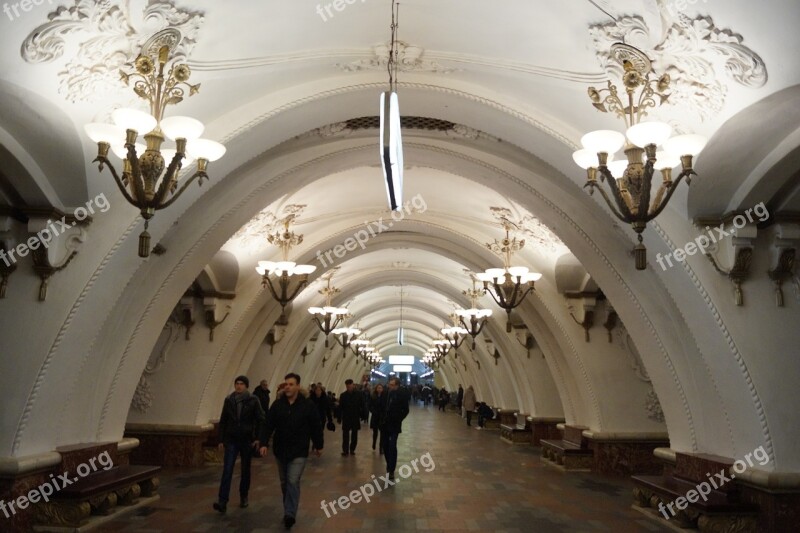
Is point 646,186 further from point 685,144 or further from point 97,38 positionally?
point 97,38

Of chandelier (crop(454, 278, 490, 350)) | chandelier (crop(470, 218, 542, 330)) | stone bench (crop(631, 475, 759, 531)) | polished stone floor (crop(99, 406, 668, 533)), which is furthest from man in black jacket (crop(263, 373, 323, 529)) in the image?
chandelier (crop(454, 278, 490, 350))


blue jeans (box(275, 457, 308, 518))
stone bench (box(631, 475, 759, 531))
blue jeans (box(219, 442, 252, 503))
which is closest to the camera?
stone bench (box(631, 475, 759, 531))

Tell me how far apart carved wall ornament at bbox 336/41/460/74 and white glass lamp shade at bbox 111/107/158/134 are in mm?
1866

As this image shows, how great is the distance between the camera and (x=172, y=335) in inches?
365

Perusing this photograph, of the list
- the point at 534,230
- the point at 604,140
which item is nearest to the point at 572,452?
the point at 534,230

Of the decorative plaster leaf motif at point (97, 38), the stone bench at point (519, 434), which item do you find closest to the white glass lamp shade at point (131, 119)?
the decorative plaster leaf motif at point (97, 38)

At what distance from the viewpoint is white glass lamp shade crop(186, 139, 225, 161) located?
3814 millimetres

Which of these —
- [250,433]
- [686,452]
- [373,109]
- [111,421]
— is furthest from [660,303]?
[111,421]

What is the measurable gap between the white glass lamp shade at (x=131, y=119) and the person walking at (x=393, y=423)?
5.38 meters

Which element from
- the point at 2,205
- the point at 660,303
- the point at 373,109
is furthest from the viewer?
the point at 660,303

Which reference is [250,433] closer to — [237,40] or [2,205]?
[2,205]

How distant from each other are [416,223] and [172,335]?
15.0 feet

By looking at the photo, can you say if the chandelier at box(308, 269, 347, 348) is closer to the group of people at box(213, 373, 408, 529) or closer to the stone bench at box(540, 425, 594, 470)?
the stone bench at box(540, 425, 594, 470)

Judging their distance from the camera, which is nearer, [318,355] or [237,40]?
[237,40]
